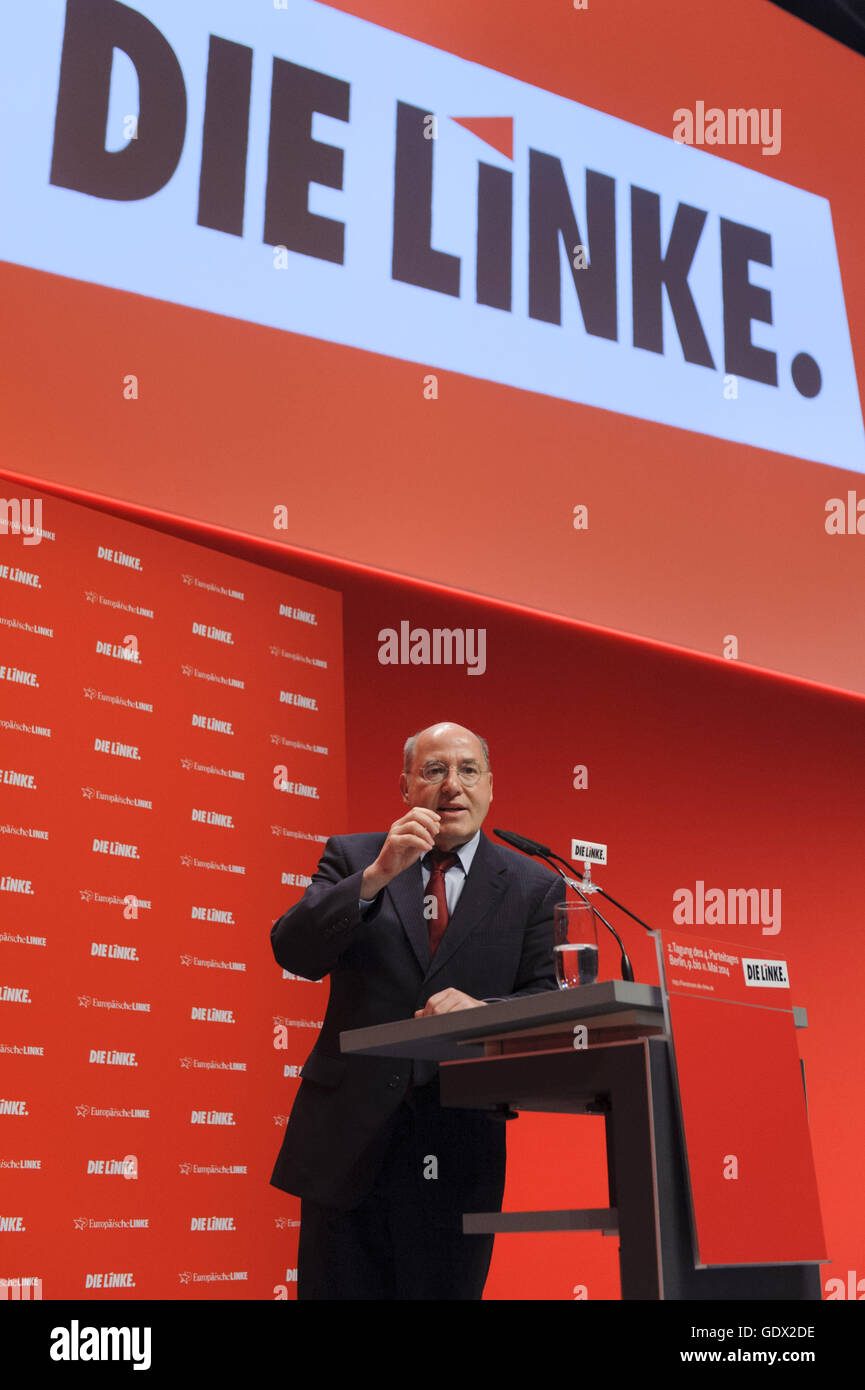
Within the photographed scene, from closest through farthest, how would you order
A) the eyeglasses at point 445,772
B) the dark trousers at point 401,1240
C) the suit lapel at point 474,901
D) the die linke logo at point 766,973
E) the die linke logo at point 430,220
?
1. the die linke logo at point 766,973
2. the dark trousers at point 401,1240
3. the suit lapel at point 474,901
4. the eyeglasses at point 445,772
5. the die linke logo at point 430,220

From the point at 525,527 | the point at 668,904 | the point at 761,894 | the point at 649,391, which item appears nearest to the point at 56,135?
the point at 525,527

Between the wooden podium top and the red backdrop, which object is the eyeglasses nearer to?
the wooden podium top

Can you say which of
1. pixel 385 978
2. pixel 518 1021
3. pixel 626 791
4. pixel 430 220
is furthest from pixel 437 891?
pixel 430 220

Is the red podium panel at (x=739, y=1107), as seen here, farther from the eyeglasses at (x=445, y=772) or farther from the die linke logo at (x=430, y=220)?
the die linke logo at (x=430, y=220)

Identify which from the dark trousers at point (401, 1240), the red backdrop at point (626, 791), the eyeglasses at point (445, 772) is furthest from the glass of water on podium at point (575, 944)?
the red backdrop at point (626, 791)

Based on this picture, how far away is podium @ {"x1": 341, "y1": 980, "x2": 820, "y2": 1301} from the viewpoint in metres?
1.50

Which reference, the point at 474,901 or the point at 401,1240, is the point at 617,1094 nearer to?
the point at 401,1240

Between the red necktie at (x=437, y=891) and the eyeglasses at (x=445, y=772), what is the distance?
14cm

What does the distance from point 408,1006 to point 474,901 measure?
9.0 inches

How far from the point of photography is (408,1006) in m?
2.32

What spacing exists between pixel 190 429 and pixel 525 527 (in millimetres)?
1103

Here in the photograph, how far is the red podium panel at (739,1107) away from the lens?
1544 mm

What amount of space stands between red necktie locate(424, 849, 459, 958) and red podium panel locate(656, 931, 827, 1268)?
76cm
